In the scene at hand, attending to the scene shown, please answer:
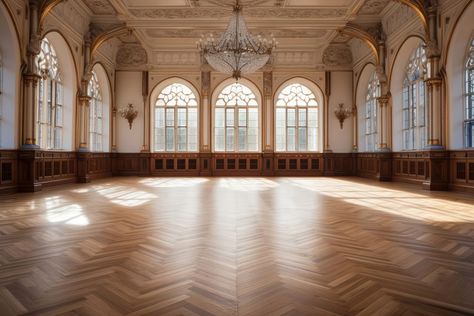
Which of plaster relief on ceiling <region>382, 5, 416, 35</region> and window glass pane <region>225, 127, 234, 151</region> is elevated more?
plaster relief on ceiling <region>382, 5, 416, 35</region>

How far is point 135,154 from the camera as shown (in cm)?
1589

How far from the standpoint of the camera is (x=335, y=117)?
1598cm

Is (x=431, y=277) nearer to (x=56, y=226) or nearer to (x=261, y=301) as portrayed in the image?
(x=261, y=301)

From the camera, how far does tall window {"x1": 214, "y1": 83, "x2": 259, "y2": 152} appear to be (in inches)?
648

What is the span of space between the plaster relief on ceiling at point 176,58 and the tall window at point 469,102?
36.4 feet

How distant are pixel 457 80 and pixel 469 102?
27.4 inches

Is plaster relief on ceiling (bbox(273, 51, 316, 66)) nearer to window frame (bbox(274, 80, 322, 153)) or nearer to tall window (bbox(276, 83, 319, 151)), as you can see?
window frame (bbox(274, 80, 322, 153))

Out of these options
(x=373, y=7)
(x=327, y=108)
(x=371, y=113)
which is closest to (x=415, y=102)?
(x=371, y=113)

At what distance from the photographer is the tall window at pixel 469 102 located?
339 inches

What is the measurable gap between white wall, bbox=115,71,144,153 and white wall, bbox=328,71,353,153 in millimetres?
9467

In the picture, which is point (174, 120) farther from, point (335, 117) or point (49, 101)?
point (335, 117)

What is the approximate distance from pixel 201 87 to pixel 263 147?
14.2 ft

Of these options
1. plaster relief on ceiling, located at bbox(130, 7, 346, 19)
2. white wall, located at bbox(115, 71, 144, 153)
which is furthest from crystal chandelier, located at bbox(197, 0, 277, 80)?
white wall, located at bbox(115, 71, 144, 153)

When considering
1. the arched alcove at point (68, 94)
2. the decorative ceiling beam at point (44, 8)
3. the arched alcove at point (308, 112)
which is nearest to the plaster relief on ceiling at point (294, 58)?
the arched alcove at point (308, 112)
